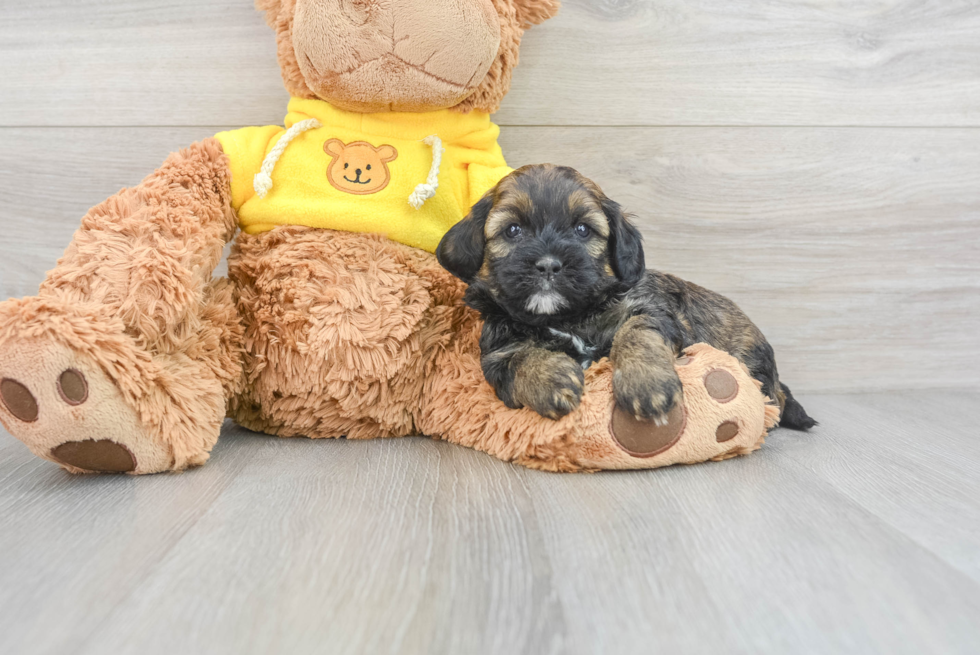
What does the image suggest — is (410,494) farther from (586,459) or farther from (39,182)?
(39,182)

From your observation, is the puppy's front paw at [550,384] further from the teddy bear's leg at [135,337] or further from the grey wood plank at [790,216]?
the grey wood plank at [790,216]

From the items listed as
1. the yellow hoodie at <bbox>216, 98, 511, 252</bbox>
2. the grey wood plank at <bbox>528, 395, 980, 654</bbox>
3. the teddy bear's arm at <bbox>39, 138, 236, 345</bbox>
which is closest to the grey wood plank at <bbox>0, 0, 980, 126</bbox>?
the yellow hoodie at <bbox>216, 98, 511, 252</bbox>

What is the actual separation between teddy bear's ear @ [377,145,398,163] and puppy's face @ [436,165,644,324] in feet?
1.02

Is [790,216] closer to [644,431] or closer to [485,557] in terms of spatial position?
[644,431]

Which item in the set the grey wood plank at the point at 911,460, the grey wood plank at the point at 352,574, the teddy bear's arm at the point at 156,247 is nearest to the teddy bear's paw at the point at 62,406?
the teddy bear's arm at the point at 156,247

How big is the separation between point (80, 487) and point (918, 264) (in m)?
2.77

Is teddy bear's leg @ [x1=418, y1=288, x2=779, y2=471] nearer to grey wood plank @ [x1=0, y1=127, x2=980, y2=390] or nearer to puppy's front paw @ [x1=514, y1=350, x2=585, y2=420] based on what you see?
puppy's front paw @ [x1=514, y1=350, x2=585, y2=420]

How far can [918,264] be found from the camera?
8.28 feet

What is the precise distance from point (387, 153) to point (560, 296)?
68cm

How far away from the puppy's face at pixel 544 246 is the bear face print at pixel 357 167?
0.95 ft

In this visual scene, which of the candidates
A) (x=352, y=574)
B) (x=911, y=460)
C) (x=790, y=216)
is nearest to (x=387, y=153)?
(x=352, y=574)


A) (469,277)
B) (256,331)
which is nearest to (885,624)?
(469,277)

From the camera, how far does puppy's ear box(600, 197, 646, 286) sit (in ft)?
5.56

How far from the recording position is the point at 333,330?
5.63ft
